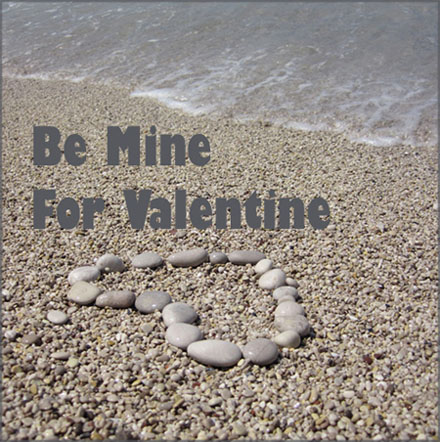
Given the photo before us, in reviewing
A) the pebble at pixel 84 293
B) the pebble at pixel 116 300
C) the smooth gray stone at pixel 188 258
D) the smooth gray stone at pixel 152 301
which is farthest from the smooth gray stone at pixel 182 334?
the smooth gray stone at pixel 188 258

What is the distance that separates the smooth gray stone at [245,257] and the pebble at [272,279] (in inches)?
10.4

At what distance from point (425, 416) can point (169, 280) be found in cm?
221

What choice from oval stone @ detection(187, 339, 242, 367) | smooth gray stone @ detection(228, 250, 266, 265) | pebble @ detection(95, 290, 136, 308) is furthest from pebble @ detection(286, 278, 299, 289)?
pebble @ detection(95, 290, 136, 308)

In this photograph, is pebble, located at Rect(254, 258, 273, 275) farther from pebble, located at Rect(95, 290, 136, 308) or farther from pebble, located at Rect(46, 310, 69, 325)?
pebble, located at Rect(46, 310, 69, 325)

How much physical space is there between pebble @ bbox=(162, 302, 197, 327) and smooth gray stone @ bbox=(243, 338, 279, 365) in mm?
517

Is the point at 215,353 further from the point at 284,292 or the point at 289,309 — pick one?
the point at 284,292

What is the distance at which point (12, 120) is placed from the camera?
26.0 ft

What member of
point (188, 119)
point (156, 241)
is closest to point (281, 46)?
point (188, 119)

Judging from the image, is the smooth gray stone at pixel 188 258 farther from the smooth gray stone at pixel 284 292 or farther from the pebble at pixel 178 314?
the smooth gray stone at pixel 284 292

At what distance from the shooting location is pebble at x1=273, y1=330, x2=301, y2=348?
354cm

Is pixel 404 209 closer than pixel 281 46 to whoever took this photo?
Yes

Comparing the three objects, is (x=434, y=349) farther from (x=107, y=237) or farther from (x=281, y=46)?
(x=281, y=46)

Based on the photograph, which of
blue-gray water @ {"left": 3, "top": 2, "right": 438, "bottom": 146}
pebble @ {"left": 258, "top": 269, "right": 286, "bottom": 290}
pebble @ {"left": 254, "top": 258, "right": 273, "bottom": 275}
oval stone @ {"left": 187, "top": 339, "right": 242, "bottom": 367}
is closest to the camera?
oval stone @ {"left": 187, "top": 339, "right": 242, "bottom": 367}

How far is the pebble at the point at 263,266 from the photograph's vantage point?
434cm
